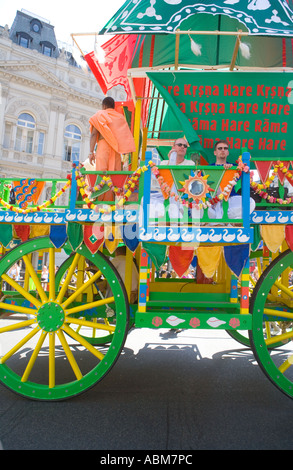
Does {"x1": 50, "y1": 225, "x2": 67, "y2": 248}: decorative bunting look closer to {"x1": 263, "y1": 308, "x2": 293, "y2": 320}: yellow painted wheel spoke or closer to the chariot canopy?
the chariot canopy

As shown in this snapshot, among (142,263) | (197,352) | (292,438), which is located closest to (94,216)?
(142,263)

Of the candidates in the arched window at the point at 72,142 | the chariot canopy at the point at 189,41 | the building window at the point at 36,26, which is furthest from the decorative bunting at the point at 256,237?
the building window at the point at 36,26

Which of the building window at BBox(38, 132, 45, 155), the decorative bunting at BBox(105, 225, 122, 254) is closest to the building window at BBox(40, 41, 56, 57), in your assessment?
the building window at BBox(38, 132, 45, 155)

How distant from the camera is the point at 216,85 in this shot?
4020 mm

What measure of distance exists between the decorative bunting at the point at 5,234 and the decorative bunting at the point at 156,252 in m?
1.40

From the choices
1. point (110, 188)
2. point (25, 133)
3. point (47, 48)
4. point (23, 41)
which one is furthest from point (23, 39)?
point (110, 188)

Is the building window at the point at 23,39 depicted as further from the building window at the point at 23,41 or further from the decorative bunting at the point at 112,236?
the decorative bunting at the point at 112,236

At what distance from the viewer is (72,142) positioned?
21.9 m

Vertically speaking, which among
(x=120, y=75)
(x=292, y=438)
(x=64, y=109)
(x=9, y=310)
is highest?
(x=64, y=109)

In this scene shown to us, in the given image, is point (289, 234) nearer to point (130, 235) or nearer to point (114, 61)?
point (130, 235)

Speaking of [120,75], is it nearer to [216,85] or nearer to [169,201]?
[216,85]

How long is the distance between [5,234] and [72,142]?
1970 centimetres

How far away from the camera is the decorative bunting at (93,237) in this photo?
310cm

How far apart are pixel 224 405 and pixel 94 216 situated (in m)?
2.03
